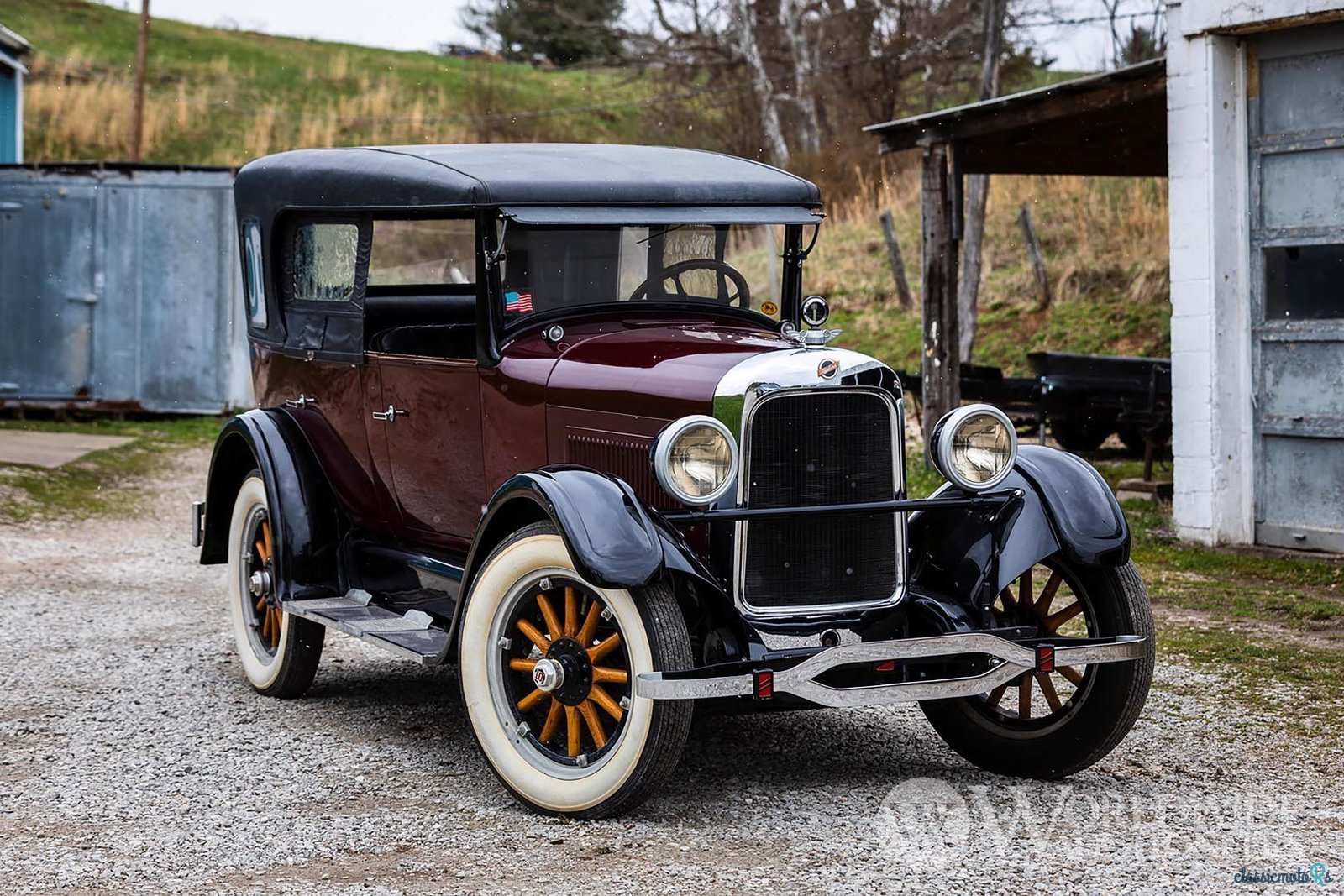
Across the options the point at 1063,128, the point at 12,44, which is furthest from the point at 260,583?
the point at 12,44

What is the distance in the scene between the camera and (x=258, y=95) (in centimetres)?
4131

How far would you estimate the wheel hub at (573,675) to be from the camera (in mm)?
4617

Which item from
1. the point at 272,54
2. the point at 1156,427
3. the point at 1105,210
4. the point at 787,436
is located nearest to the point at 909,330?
the point at 1105,210

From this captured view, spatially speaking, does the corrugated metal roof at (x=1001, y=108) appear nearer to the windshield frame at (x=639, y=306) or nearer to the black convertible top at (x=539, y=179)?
the windshield frame at (x=639, y=306)

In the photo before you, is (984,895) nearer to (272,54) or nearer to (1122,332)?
(1122,332)

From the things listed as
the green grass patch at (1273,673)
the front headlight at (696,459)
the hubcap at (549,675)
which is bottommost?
the green grass patch at (1273,673)

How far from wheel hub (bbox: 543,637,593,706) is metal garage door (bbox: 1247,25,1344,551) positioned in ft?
18.5

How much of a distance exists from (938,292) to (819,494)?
7.72 metres

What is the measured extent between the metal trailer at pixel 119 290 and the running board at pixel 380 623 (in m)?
11.0

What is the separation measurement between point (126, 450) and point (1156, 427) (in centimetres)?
841

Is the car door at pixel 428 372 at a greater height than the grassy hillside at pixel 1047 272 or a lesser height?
lesser

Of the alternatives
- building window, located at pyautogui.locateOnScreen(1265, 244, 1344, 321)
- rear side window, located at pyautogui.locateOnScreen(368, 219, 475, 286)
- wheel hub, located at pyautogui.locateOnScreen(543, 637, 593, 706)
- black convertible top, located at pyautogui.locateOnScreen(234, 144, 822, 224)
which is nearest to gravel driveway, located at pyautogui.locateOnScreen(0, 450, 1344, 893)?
wheel hub, located at pyautogui.locateOnScreen(543, 637, 593, 706)

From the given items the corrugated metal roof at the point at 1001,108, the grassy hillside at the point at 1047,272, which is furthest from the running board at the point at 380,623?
the grassy hillside at the point at 1047,272

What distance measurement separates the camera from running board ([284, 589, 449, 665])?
520 cm
